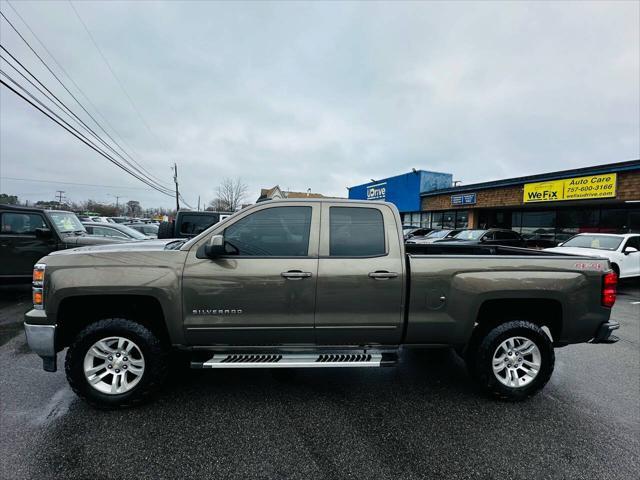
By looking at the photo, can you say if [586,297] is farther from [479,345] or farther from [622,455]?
[622,455]

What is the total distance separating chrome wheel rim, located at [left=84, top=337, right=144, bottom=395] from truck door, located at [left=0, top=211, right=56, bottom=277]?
5.66 meters

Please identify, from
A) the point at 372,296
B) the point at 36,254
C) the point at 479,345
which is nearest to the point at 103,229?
the point at 36,254

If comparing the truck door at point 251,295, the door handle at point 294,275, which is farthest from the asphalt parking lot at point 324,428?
the door handle at point 294,275

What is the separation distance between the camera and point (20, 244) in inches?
275

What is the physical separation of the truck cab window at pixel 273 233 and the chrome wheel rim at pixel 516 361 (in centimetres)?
226

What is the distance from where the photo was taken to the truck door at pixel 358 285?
123 inches

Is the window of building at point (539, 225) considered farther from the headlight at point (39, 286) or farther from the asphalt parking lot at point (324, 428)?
the headlight at point (39, 286)

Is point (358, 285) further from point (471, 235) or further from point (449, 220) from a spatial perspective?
point (449, 220)

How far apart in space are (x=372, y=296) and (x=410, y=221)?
88.4 feet

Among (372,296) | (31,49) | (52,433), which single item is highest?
(31,49)

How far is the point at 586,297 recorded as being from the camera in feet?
11.0

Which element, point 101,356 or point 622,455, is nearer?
point 622,455

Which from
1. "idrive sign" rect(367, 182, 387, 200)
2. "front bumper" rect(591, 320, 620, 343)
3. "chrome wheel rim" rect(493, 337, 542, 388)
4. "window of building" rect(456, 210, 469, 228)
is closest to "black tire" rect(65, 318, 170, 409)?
"chrome wheel rim" rect(493, 337, 542, 388)

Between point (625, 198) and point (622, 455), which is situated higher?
point (625, 198)
